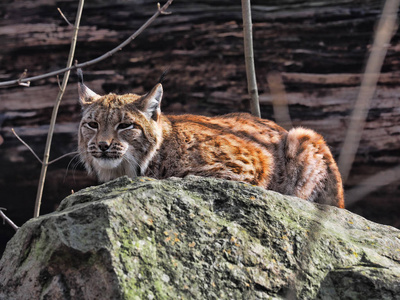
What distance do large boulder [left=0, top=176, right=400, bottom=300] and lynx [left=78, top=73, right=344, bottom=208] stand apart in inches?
55.5

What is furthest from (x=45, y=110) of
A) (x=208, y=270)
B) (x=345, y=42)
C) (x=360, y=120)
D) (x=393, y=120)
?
(x=360, y=120)

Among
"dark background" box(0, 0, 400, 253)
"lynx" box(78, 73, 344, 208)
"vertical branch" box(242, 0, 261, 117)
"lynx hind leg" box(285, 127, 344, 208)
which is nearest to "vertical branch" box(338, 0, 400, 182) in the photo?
"lynx" box(78, 73, 344, 208)

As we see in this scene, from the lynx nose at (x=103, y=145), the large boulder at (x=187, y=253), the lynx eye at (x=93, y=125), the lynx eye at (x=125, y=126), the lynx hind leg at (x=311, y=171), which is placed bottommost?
the lynx hind leg at (x=311, y=171)

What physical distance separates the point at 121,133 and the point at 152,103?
1.30 ft

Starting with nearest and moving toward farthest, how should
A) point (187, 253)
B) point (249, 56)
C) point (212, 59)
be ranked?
point (187, 253), point (249, 56), point (212, 59)

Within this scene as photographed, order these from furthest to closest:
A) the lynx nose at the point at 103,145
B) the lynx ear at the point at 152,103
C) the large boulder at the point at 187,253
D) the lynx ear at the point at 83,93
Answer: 1. the lynx ear at the point at 83,93
2. the lynx ear at the point at 152,103
3. the lynx nose at the point at 103,145
4. the large boulder at the point at 187,253

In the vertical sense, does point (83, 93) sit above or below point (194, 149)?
above

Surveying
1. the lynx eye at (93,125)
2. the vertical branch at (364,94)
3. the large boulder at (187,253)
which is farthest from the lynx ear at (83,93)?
the vertical branch at (364,94)

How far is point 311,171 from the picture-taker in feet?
15.6

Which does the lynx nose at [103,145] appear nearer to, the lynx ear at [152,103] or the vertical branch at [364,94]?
the lynx ear at [152,103]

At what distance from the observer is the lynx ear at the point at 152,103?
183 inches

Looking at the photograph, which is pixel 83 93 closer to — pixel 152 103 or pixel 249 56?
pixel 152 103

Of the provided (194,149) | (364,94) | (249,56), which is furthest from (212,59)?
(364,94)

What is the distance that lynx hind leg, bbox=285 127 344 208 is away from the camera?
4.75 meters
